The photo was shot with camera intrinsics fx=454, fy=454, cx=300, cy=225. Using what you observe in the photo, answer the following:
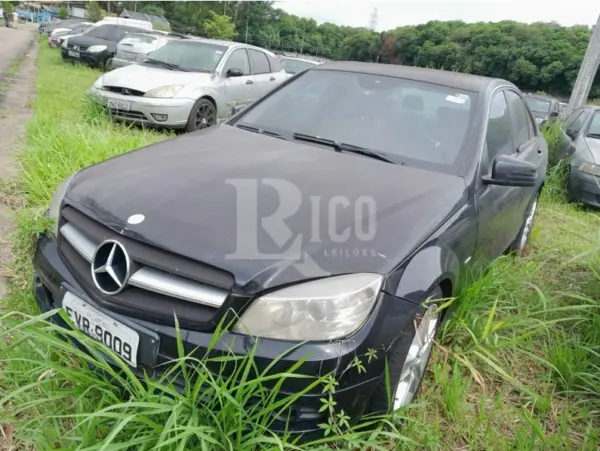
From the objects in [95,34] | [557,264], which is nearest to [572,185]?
[557,264]

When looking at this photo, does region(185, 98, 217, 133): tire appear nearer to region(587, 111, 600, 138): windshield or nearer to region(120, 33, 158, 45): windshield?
region(587, 111, 600, 138): windshield

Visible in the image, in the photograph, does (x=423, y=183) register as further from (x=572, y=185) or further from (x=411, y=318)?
(x=572, y=185)

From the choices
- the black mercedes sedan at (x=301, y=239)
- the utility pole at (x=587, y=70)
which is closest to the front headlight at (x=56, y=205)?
the black mercedes sedan at (x=301, y=239)

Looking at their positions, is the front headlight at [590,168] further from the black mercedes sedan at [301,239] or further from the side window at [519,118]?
the black mercedes sedan at [301,239]

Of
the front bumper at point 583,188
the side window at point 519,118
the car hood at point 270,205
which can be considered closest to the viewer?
the car hood at point 270,205

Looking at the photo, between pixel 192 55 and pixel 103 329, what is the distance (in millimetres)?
6019

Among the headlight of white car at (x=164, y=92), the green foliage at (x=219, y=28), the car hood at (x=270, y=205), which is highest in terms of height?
the green foliage at (x=219, y=28)

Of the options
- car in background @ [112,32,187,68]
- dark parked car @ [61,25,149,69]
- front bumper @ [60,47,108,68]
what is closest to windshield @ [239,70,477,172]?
car in background @ [112,32,187,68]

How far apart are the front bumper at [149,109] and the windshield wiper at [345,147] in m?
3.60

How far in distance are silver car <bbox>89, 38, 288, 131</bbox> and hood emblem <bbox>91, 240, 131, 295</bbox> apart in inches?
147

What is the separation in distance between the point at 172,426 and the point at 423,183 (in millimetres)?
1375

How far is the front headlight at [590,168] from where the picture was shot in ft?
17.0

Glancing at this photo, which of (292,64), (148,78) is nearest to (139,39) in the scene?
(292,64)

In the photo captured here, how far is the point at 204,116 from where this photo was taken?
6.12m
